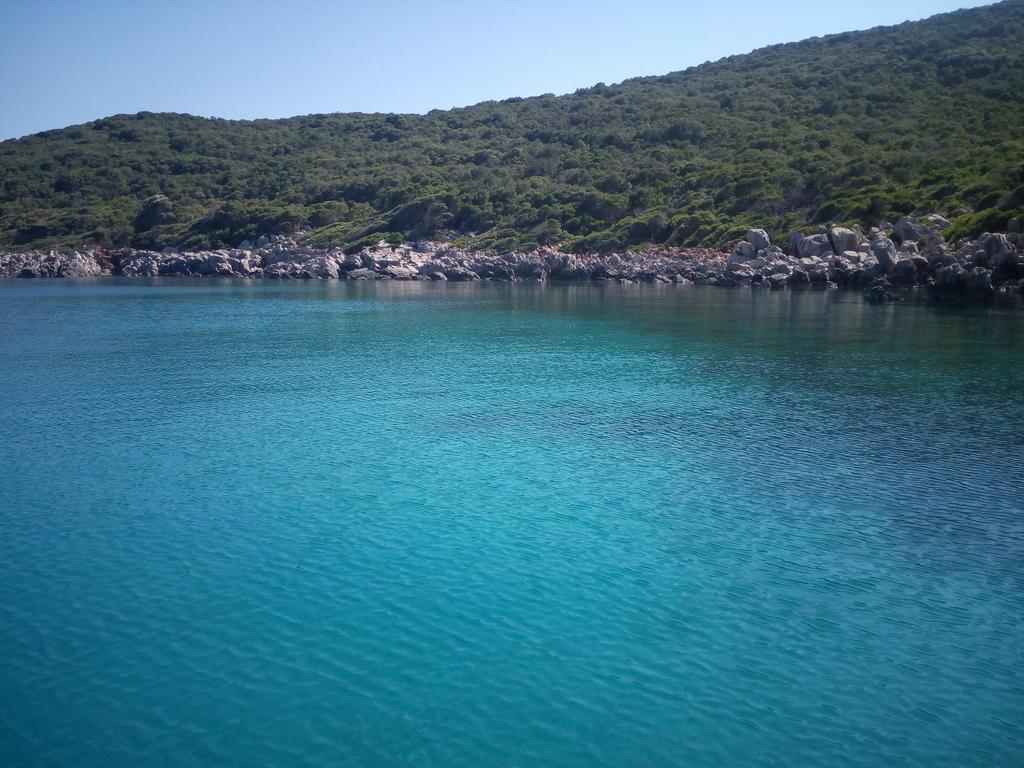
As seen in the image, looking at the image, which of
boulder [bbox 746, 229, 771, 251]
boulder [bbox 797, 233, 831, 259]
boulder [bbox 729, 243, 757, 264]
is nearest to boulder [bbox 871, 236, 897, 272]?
boulder [bbox 797, 233, 831, 259]

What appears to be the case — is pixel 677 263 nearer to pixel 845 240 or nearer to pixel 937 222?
pixel 845 240

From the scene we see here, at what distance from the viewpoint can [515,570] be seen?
44.8 ft

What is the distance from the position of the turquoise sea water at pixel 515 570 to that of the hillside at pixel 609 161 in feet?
150

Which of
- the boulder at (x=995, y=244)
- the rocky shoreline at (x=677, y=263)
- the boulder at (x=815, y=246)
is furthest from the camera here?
the boulder at (x=815, y=246)

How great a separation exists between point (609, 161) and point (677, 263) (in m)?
34.3

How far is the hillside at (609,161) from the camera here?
79250 millimetres

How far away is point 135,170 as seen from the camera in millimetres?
131375

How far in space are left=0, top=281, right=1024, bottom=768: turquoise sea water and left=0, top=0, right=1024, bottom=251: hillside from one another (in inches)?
1804

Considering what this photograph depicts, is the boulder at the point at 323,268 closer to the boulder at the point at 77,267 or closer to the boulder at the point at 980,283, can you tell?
the boulder at the point at 77,267

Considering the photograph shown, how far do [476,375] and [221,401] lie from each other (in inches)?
368

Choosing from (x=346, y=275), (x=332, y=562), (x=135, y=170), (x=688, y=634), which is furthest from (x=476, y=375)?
(x=135, y=170)

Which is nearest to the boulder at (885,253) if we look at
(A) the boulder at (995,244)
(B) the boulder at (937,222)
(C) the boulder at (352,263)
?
(B) the boulder at (937,222)

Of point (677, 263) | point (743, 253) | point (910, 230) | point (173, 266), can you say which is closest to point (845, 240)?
point (910, 230)

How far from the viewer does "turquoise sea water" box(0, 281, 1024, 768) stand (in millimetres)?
9398
